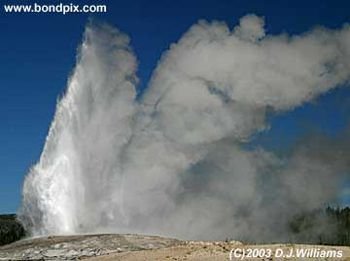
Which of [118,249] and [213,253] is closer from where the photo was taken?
[213,253]

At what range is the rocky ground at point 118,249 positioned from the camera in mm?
44844

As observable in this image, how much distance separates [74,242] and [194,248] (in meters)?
20.8

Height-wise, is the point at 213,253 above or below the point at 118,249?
below

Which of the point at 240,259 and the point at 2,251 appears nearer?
the point at 240,259

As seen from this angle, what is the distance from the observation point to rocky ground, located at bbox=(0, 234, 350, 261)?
4484 cm

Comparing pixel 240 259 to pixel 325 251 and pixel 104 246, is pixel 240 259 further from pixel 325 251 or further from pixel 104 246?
pixel 104 246

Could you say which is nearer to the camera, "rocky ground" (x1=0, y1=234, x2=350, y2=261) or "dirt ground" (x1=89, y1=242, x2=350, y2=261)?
"dirt ground" (x1=89, y1=242, x2=350, y2=261)

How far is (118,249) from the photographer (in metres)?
62.2

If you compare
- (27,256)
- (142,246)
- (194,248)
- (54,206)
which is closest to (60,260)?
(27,256)

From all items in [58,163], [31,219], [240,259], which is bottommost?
[240,259]

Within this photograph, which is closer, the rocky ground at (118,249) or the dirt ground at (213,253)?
the dirt ground at (213,253)

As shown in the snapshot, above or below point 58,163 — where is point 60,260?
below

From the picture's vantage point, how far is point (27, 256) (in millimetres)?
61500

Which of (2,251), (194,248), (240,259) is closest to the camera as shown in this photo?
(240,259)
